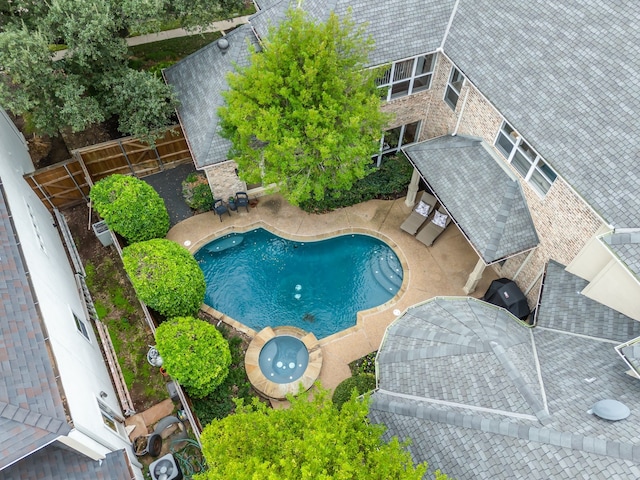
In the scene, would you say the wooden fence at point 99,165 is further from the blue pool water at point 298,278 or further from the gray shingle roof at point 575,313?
the gray shingle roof at point 575,313

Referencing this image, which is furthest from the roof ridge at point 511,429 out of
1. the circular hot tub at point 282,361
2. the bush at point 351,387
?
the circular hot tub at point 282,361

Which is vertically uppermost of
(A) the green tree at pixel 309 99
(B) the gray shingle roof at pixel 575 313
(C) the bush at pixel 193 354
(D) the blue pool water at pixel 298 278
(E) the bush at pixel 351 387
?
(A) the green tree at pixel 309 99

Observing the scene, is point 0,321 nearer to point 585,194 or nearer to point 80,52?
point 80,52

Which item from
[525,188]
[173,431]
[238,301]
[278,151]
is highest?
[278,151]

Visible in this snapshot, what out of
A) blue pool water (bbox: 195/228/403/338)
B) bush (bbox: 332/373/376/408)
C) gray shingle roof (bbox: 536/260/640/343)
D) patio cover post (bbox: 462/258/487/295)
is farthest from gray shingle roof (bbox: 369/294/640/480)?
blue pool water (bbox: 195/228/403/338)

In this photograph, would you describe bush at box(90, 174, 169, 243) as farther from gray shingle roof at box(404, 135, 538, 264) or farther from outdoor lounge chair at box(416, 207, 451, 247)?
outdoor lounge chair at box(416, 207, 451, 247)

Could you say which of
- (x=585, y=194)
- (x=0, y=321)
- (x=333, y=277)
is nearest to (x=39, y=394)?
(x=0, y=321)
